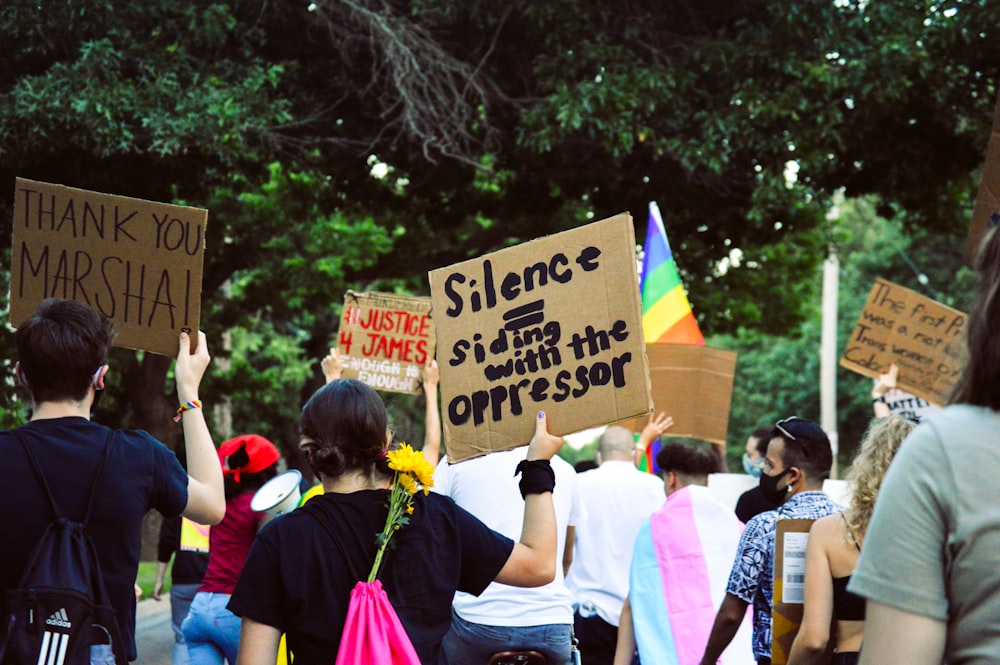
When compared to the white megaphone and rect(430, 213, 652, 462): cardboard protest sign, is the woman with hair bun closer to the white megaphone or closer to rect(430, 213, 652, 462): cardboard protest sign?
rect(430, 213, 652, 462): cardboard protest sign

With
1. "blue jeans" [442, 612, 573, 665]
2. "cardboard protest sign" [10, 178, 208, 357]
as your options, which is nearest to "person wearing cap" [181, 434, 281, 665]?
"blue jeans" [442, 612, 573, 665]

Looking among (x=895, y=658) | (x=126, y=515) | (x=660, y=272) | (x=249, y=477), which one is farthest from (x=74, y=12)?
(x=895, y=658)

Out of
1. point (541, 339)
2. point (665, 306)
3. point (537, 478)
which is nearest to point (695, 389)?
point (665, 306)

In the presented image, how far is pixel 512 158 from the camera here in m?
13.4

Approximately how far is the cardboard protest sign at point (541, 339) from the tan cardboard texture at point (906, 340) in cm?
534

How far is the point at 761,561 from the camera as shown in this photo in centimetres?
→ 451

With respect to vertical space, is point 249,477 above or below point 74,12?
below

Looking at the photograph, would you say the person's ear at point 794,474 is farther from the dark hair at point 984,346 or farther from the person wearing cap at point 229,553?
the dark hair at point 984,346

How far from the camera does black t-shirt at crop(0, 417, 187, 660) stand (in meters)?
2.89

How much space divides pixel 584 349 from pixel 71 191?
2089 millimetres

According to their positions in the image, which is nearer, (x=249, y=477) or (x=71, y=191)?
(x=71, y=191)

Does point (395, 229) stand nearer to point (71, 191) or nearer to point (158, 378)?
point (158, 378)

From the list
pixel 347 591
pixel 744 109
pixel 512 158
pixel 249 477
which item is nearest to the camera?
pixel 347 591

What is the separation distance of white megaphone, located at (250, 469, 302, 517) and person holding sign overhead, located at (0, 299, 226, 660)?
2351 mm
